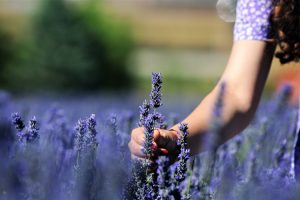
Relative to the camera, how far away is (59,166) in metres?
1.63

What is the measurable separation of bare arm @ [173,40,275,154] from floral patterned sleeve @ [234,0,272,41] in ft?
0.07

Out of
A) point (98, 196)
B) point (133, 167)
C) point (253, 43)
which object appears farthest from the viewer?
point (253, 43)

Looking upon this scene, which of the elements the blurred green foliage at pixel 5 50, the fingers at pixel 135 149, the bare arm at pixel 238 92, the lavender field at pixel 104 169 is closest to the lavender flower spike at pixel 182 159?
the lavender field at pixel 104 169

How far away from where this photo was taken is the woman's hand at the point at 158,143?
5.38ft

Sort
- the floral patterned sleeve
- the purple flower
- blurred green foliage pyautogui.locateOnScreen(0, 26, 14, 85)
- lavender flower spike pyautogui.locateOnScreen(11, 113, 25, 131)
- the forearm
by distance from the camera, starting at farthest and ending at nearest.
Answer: blurred green foliage pyautogui.locateOnScreen(0, 26, 14, 85), the floral patterned sleeve, the forearm, the purple flower, lavender flower spike pyautogui.locateOnScreen(11, 113, 25, 131)

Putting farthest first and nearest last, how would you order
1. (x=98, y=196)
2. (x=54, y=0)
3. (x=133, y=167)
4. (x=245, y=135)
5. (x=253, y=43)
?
(x=54, y=0) < (x=245, y=135) < (x=253, y=43) < (x=133, y=167) < (x=98, y=196)

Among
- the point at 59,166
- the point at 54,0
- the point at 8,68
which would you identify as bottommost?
the point at 59,166

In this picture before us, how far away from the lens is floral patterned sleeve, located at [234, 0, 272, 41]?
7.84 feet

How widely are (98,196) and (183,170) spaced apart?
22 cm

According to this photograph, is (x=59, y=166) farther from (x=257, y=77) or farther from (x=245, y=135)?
(x=245, y=135)

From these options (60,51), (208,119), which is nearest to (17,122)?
(208,119)

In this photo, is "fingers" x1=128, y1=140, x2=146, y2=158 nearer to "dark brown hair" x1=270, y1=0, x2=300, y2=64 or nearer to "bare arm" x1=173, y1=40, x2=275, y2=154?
"bare arm" x1=173, y1=40, x2=275, y2=154

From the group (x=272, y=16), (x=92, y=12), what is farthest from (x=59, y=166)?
(x=92, y=12)

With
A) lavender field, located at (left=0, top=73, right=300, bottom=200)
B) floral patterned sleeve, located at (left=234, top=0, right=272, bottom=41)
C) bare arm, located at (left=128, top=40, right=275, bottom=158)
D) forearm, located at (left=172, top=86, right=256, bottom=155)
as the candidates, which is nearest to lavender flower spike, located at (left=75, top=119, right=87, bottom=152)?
lavender field, located at (left=0, top=73, right=300, bottom=200)
